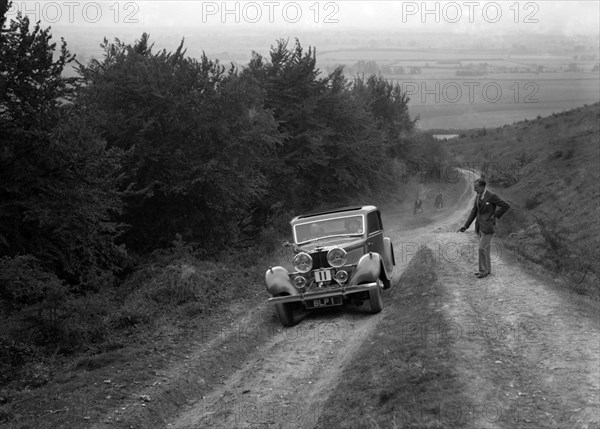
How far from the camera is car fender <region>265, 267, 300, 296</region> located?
13.2 meters

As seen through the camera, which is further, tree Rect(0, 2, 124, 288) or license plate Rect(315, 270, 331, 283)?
tree Rect(0, 2, 124, 288)

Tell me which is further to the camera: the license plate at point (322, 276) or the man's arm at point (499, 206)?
→ the man's arm at point (499, 206)

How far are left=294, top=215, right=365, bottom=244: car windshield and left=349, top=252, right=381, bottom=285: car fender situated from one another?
168 centimetres

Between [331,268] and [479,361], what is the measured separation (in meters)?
4.90

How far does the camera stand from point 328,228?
15.3 metres

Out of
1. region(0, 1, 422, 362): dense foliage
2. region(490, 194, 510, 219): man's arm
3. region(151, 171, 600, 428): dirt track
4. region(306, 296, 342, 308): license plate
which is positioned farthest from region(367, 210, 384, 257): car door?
region(0, 1, 422, 362): dense foliage

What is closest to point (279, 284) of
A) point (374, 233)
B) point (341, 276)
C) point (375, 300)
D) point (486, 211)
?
point (341, 276)

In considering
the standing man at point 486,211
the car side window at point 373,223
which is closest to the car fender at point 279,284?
the car side window at point 373,223

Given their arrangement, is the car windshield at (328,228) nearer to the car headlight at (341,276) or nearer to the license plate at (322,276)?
the license plate at (322,276)

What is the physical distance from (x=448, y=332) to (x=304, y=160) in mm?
25486

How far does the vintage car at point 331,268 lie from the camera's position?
42.4 ft

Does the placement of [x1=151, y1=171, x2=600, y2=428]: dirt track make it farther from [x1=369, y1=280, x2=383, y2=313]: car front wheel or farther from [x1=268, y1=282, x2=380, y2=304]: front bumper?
[x1=268, y1=282, x2=380, y2=304]: front bumper

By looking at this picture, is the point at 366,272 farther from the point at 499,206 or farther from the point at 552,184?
the point at 552,184

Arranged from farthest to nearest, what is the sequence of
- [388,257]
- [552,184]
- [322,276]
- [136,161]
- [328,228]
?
[552,184] < [136,161] < [388,257] < [328,228] < [322,276]
